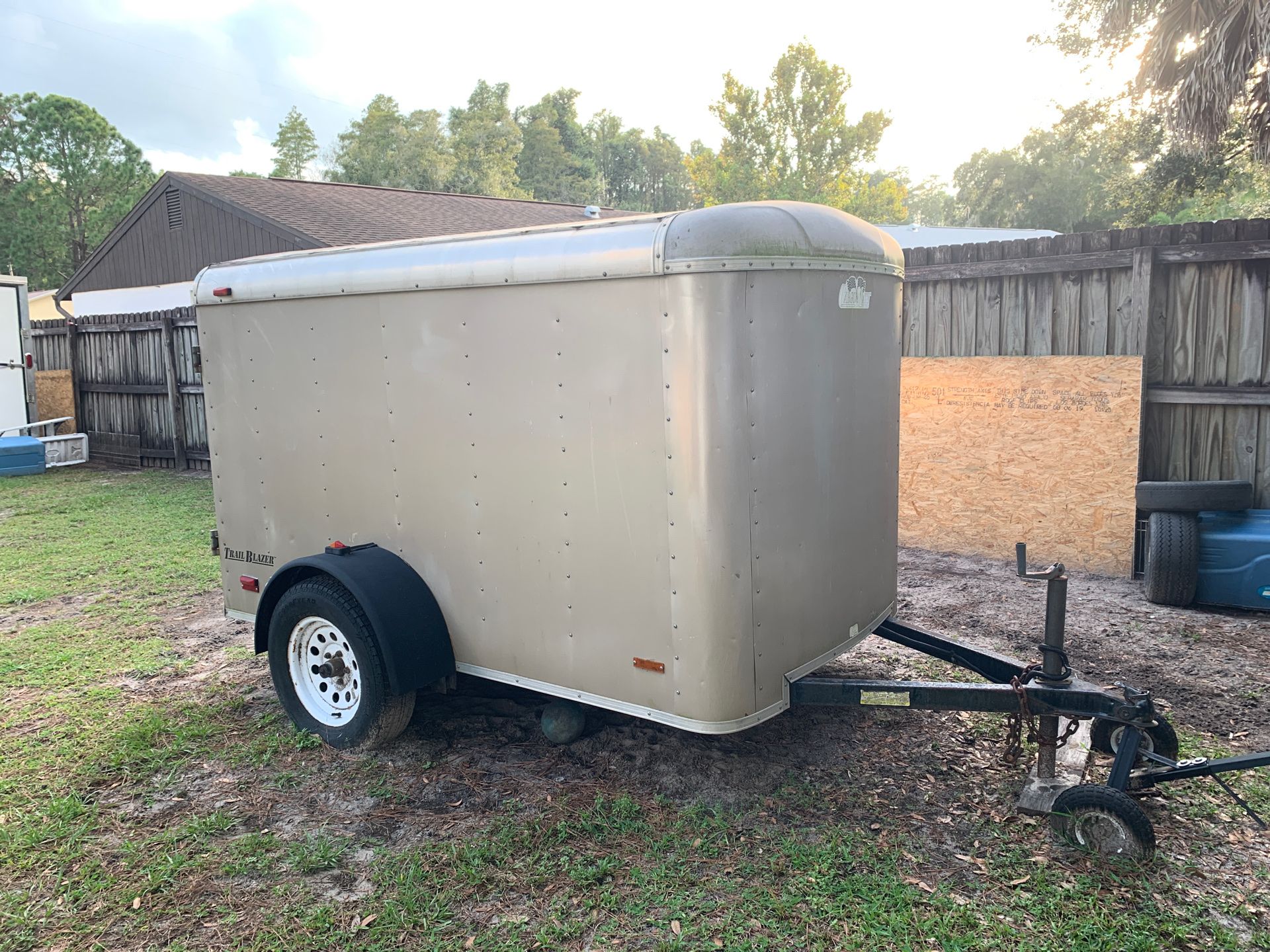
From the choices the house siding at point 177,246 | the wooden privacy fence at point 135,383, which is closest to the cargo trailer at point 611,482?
the wooden privacy fence at point 135,383

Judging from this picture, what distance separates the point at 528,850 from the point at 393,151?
205 ft

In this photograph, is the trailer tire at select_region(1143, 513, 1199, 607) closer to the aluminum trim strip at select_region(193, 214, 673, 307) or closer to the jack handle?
the jack handle

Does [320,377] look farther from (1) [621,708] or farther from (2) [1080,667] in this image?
(2) [1080,667]

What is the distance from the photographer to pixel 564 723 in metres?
4.31

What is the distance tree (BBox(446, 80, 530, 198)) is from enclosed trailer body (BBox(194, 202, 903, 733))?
5302 centimetres

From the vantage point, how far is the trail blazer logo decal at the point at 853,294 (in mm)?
3850

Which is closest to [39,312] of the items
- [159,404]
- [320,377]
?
[159,404]

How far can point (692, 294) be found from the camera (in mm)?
3342

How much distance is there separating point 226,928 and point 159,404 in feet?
42.4

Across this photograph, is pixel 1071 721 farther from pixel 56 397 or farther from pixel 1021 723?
pixel 56 397

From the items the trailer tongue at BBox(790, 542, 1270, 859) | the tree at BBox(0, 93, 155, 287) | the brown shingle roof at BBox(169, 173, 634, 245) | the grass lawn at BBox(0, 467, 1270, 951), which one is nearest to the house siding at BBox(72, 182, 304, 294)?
the brown shingle roof at BBox(169, 173, 634, 245)

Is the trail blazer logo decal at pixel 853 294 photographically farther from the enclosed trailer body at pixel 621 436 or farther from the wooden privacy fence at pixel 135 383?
the wooden privacy fence at pixel 135 383

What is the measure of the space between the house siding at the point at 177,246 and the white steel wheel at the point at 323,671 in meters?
12.6

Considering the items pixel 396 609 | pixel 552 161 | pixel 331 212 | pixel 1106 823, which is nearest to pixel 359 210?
pixel 331 212
